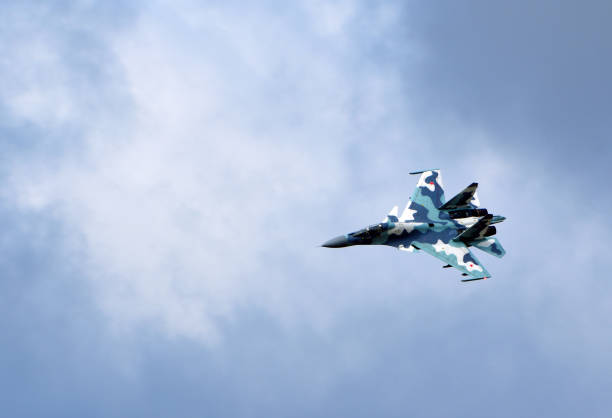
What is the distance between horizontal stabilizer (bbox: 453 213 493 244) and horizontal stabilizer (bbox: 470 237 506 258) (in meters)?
0.60

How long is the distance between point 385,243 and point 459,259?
911cm

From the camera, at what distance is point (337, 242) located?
105 m

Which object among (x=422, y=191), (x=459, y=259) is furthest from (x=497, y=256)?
(x=422, y=191)

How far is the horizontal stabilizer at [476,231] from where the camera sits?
10769 cm

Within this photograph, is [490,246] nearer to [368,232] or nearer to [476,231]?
[476,231]

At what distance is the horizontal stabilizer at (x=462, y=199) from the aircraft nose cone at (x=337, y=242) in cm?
1628

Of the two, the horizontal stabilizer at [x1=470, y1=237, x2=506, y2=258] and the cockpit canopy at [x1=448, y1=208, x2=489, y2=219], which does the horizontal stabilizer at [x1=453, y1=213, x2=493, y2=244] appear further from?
the cockpit canopy at [x1=448, y1=208, x2=489, y2=219]

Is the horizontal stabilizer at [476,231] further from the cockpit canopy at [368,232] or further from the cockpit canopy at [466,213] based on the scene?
the cockpit canopy at [368,232]

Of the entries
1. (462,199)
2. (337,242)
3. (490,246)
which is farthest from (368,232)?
(490,246)

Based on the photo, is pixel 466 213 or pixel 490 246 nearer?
pixel 490 246

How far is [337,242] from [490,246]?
19733 mm

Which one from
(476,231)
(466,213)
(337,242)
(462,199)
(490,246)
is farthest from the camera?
(462,199)

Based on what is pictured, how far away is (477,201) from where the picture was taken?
11519 centimetres

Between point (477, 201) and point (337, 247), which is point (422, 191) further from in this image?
point (337, 247)
